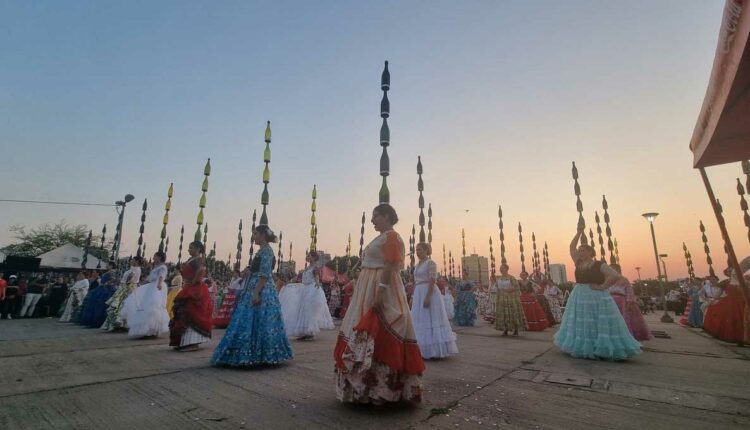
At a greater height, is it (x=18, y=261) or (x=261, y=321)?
(x=18, y=261)

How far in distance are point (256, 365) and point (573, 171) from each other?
15435mm

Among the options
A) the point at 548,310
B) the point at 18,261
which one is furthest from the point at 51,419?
the point at 18,261

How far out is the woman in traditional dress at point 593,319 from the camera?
557cm

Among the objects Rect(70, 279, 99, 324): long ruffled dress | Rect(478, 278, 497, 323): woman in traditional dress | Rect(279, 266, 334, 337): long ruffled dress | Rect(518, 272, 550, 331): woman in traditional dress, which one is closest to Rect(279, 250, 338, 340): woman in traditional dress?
Rect(279, 266, 334, 337): long ruffled dress

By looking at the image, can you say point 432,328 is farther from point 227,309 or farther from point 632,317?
point 227,309

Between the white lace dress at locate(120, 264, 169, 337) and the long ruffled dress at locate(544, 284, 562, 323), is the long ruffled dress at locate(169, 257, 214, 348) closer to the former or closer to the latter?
the white lace dress at locate(120, 264, 169, 337)

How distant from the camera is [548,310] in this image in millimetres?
13719

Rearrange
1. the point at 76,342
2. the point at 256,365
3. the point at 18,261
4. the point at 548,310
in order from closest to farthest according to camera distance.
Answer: the point at 256,365
the point at 76,342
the point at 548,310
the point at 18,261

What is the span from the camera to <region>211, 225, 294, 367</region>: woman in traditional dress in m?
4.59

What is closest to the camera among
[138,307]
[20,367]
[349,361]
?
[349,361]

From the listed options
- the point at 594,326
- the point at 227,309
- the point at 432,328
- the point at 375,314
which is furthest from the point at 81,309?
the point at 594,326

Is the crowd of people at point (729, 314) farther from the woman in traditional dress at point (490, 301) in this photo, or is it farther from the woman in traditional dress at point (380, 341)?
the woman in traditional dress at point (380, 341)

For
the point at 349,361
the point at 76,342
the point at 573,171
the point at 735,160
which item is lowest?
the point at 76,342

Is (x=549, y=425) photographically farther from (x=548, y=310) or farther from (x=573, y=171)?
(x=573, y=171)
